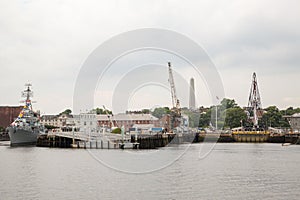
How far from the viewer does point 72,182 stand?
1085 inches

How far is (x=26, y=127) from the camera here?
79812 millimetres

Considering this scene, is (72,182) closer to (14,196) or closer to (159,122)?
(14,196)

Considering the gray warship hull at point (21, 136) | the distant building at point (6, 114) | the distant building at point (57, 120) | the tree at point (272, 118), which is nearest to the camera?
the gray warship hull at point (21, 136)

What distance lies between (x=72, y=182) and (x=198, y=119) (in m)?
123

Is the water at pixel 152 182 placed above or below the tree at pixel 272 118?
below

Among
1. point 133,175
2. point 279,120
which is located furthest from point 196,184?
point 279,120

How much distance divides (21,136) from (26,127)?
3.48 m

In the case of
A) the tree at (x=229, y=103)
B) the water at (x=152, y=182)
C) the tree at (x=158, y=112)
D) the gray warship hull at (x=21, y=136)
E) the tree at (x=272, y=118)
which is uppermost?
the tree at (x=229, y=103)

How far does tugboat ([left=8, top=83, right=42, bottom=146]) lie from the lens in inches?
2972

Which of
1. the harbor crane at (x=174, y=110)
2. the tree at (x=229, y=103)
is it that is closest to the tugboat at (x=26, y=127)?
the harbor crane at (x=174, y=110)

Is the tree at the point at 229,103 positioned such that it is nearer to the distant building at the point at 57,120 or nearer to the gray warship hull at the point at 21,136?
the distant building at the point at 57,120

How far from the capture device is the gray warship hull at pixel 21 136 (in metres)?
74.9

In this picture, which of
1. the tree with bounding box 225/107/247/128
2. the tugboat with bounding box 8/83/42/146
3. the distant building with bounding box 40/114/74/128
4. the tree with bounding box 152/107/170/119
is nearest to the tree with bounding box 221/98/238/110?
the tree with bounding box 225/107/247/128

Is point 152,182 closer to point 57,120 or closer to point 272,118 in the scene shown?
point 272,118
